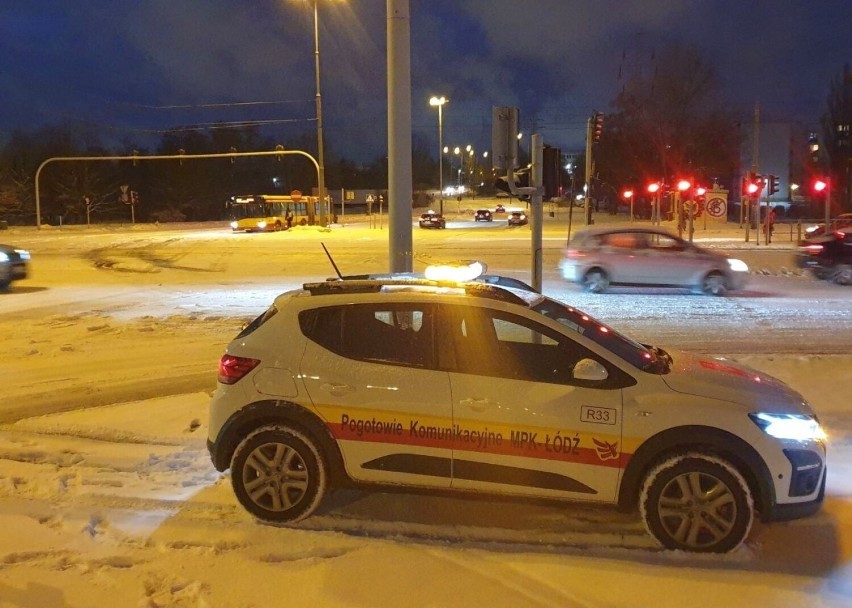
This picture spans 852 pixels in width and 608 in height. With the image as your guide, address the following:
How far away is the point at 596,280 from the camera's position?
19.2 m

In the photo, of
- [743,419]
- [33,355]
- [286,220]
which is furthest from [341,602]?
[286,220]

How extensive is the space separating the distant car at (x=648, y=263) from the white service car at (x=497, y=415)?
13363mm

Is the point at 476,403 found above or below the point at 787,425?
above

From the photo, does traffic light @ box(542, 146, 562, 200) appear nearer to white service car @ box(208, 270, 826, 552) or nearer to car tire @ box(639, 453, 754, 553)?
white service car @ box(208, 270, 826, 552)

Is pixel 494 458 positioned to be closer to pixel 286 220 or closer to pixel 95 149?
pixel 286 220

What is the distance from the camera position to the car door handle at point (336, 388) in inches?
215

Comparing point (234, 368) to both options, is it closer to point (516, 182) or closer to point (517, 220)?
point (516, 182)

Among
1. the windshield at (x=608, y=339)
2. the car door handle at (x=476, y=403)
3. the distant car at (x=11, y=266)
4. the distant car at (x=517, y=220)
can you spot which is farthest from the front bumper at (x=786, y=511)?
the distant car at (x=517, y=220)

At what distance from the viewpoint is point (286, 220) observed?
59031 millimetres

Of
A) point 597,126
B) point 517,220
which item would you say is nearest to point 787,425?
point 597,126

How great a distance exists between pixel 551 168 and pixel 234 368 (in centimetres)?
519

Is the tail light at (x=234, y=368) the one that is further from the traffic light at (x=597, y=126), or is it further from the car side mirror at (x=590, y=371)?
the traffic light at (x=597, y=126)

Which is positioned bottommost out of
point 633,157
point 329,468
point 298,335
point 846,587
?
point 846,587

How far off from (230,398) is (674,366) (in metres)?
3.00
